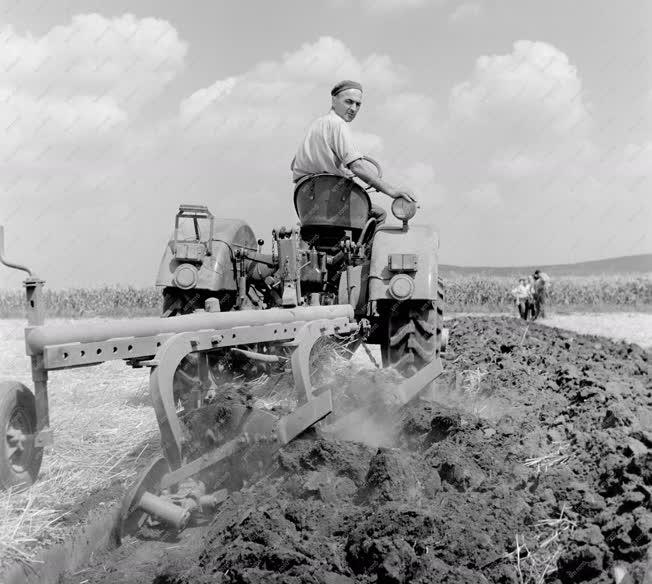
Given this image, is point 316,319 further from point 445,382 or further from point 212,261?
point 445,382

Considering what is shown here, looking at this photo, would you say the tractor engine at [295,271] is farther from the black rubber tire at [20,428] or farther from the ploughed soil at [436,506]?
the black rubber tire at [20,428]

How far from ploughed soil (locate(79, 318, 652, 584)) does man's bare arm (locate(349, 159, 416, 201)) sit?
51.9 inches

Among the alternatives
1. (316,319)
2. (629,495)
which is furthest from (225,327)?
(629,495)

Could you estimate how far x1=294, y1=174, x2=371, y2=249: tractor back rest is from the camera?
17.5 ft

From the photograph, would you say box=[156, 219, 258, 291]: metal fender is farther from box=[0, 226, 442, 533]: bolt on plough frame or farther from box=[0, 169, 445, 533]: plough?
box=[0, 226, 442, 533]: bolt on plough frame

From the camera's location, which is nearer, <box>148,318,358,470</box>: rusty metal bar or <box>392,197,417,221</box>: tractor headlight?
<box>148,318,358,470</box>: rusty metal bar

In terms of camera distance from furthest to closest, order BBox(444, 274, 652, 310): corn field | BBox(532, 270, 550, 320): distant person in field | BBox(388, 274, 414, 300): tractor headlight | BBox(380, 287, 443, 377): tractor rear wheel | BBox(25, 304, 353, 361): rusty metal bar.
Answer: BBox(444, 274, 652, 310): corn field
BBox(532, 270, 550, 320): distant person in field
BBox(380, 287, 443, 377): tractor rear wheel
BBox(388, 274, 414, 300): tractor headlight
BBox(25, 304, 353, 361): rusty metal bar

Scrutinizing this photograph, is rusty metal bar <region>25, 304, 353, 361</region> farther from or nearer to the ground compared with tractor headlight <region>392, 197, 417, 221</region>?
nearer to the ground

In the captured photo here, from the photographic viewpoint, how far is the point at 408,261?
4.95m

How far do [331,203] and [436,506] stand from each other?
9.49 ft

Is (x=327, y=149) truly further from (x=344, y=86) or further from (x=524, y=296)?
(x=524, y=296)

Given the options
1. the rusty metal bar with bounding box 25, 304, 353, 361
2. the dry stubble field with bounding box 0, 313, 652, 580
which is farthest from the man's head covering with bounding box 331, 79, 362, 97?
the dry stubble field with bounding box 0, 313, 652, 580

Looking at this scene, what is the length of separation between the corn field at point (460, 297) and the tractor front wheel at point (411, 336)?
18.8 meters

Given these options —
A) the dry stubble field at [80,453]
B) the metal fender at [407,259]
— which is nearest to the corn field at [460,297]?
the dry stubble field at [80,453]
